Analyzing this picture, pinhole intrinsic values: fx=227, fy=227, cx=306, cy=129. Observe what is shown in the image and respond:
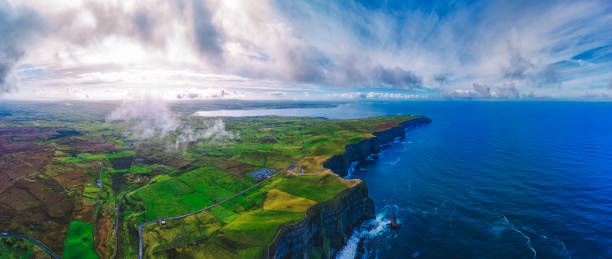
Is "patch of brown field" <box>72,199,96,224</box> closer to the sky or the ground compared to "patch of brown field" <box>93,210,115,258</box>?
closer to the sky

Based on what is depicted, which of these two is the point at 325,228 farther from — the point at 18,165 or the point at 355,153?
the point at 18,165

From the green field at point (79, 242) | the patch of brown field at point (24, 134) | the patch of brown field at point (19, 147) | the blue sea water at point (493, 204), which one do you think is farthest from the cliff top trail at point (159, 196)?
the patch of brown field at point (24, 134)

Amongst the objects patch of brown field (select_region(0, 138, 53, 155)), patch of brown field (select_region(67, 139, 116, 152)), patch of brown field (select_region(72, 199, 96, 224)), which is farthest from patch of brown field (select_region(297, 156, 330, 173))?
patch of brown field (select_region(0, 138, 53, 155))

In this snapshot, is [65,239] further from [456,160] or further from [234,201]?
[456,160]

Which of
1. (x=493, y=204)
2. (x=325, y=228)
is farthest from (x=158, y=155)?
(x=493, y=204)

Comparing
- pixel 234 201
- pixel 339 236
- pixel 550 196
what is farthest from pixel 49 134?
pixel 550 196

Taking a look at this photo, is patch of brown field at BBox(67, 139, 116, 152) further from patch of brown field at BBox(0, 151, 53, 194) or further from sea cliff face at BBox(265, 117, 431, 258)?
sea cliff face at BBox(265, 117, 431, 258)
